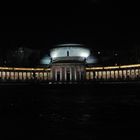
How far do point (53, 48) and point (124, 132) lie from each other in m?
88.4

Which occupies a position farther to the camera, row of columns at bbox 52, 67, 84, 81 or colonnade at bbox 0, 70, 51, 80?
row of columns at bbox 52, 67, 84, 81

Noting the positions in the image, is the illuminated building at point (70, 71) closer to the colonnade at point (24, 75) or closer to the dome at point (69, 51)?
the colonnade at point (24, 75)

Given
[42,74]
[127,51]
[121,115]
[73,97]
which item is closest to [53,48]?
[42,74]

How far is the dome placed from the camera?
9575 cm

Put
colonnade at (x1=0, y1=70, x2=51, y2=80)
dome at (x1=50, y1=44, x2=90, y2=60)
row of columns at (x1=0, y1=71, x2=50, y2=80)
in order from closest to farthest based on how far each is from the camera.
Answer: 1. colonnade at (x1=0, y1=70, x2=51, y2=80)
2. row of columns at (x1=0, y1=71, x2=50, y2=80)
3. dome at (x1=50, y1=44, x2=90, y2=60)

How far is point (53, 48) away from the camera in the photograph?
322 ft

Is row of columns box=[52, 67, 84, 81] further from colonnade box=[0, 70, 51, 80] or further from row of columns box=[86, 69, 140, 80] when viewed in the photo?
colonnade box=[0, 70, 51, 80]

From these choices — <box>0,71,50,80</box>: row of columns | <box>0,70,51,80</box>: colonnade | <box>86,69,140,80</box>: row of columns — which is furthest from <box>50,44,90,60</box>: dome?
<box>86,69,140,80</box>: row of columns

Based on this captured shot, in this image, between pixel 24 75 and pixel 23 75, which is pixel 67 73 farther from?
pixel 23 75

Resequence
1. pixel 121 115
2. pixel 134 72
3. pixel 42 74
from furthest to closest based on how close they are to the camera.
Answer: pixel 42 74
pixel 134 72
pixel 121 115

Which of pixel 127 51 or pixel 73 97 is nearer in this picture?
pixel 73 97

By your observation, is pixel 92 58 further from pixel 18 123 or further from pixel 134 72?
pixel 18 123

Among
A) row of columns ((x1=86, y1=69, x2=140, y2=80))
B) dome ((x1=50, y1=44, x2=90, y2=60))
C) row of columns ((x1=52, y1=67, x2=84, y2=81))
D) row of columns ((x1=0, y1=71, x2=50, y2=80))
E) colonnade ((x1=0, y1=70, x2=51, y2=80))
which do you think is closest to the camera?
row of columns ((x1=86, y1=69, x2=140, y2=80))

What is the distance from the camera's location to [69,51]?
314 feet
